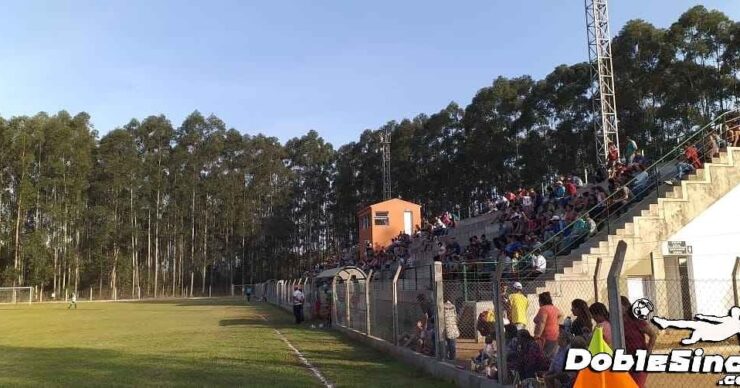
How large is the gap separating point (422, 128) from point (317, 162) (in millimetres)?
22130

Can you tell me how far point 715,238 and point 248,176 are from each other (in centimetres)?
8327

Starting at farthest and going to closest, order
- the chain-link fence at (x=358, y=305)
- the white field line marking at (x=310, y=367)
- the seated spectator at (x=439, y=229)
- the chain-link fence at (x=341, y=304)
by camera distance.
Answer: the seated spectator at (x=439, y=229) → the chain-link fence at (x=341, y=304) → the chain-link fence at (x=358, y=305) → the white field line marking at (x=310, y=367)

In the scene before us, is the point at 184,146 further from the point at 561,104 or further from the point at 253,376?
the point at 253,376

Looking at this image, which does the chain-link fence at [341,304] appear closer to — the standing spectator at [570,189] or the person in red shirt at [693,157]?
the standing spectator at [570,189]

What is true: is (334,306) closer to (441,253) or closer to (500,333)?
(441,253)

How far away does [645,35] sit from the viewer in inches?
A: 1906

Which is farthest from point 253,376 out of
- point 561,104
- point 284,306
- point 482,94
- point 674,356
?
point 482,94

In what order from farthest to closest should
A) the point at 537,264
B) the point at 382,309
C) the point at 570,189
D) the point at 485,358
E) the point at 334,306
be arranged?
1. the point at 334,306
2. the point at 570,189
3. the point at 537,264
4. the point at 382,309
5. the point at 485,358

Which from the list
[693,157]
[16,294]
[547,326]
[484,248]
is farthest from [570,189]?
[16,294]

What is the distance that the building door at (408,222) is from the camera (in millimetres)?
58812

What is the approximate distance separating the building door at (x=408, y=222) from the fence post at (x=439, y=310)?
155ft

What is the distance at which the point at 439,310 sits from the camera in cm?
1128

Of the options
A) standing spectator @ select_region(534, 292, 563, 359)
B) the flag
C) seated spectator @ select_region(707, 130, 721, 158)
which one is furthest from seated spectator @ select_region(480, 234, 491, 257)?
the flag

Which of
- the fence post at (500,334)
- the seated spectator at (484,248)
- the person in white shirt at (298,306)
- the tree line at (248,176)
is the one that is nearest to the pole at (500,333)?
the fence post at (500,334)
